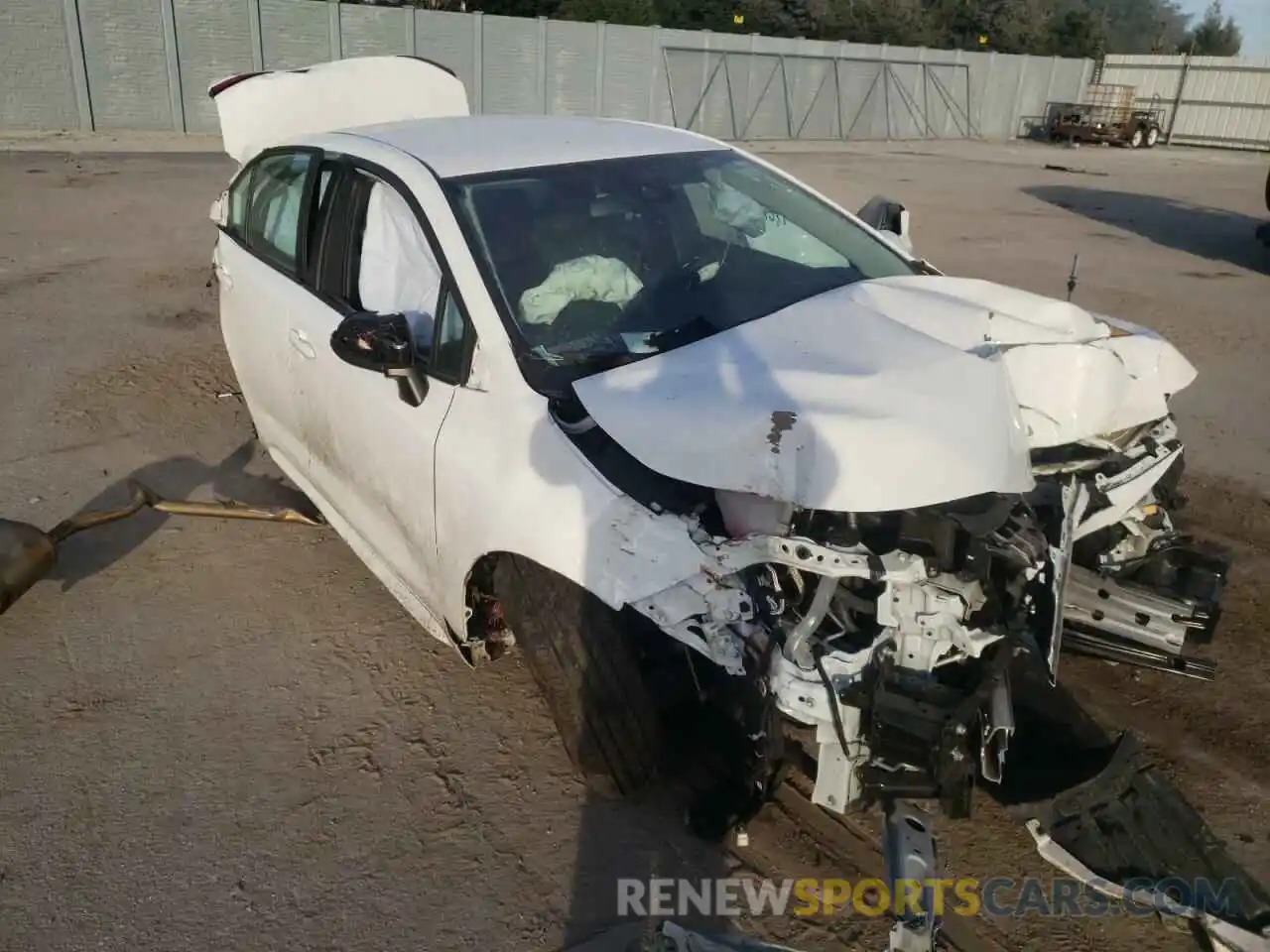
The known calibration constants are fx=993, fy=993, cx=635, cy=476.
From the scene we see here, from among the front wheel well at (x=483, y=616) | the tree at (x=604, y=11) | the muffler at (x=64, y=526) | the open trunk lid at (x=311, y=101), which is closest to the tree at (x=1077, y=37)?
the tree at (x=604, y=11)

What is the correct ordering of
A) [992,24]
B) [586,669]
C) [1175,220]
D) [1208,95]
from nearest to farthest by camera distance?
[586,669]
[1175,220]
[1208,95]
[992,24]

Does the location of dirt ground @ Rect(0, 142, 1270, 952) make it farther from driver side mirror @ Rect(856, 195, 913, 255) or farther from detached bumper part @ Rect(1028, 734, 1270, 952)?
driver side mirror @ Rect(856, 195, 913, 255)

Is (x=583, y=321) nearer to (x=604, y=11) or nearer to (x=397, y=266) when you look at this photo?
(x=397, y=266)

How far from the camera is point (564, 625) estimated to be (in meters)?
2.78

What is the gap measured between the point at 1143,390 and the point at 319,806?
2904 mm

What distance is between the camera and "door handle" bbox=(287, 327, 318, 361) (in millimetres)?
3745

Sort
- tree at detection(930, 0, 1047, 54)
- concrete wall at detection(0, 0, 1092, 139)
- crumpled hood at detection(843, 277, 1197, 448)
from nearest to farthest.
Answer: crumpled hood at detection(843, 277, 1197, 448)
concrete wall at detection(0, 0, 1092, 139)
tree at detection(930, 0, 1047, 54)

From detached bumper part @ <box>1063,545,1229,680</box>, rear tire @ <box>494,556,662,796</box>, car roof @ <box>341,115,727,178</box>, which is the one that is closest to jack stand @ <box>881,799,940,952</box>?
rear tire @ <box>494,556,662,796</box>

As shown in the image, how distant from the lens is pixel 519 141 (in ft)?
11.9

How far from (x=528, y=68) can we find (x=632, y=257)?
2415cm

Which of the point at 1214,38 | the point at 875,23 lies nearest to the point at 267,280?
the point at 875,23

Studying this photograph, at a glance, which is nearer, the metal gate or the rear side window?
A: the rear side window

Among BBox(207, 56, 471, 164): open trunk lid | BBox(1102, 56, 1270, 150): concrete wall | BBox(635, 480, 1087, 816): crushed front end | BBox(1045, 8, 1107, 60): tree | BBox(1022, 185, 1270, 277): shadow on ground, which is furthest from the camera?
BBox(1045, 8, 1107, 60): tree

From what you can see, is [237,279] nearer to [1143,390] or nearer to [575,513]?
[575,513]
